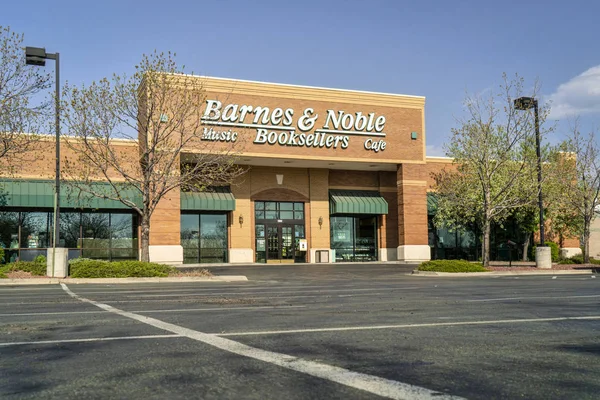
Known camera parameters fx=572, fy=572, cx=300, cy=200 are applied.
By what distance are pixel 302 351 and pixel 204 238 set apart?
31.2 metres

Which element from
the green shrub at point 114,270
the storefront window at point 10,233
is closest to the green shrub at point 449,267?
the green shrub at point 114,270

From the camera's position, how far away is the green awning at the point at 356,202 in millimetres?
38406

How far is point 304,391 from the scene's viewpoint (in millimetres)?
4258

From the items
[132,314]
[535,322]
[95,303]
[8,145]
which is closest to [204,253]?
[8,145]

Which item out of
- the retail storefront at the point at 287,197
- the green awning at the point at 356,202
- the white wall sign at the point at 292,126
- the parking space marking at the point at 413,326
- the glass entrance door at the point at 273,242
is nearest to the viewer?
the parking space marking at the point at 413,326

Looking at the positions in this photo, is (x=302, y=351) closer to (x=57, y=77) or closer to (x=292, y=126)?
(x=57, y=77)

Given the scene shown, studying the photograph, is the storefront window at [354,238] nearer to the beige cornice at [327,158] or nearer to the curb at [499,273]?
the beige cornice at [327,158]

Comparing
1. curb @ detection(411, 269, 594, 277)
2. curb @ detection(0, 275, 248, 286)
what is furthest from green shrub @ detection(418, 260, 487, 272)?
curb @ detection(0, 275, 248, 286)

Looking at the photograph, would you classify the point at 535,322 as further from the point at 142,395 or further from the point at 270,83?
the point at 270,83

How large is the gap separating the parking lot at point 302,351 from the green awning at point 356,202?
27.3m

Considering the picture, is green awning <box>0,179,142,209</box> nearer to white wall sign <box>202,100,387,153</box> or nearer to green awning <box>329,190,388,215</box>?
white wall sign <box>202,100,387,153</box>

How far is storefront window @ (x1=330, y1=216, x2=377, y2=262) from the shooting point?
131 feet

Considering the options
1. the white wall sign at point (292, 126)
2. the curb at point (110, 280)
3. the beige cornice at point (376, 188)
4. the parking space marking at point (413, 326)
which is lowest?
the curb at point (110, 280)

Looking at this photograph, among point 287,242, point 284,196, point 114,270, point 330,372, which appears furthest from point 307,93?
point 330,372
